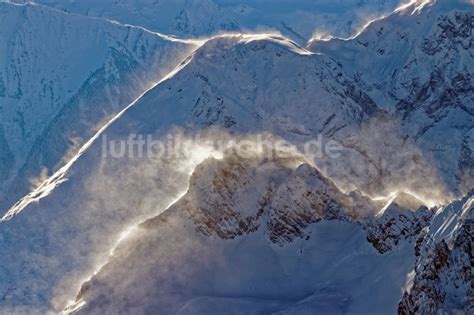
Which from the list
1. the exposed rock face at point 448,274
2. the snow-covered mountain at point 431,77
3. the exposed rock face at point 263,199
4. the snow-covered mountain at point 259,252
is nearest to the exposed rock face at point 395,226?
the snow-covered mountain at point 259,252

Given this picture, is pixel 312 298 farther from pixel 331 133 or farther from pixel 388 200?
pixel 331 133

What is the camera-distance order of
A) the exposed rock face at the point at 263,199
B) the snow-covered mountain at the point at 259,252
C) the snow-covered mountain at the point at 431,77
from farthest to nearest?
the snow-covered mountain at the point at 431,77 → the exposed rock face at the point at 263,199 → the snow-covered mountain at the point at 259,252

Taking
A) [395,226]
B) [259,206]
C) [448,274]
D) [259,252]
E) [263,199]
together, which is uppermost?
[448,274]

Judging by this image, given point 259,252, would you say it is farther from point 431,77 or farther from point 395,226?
point 431,77

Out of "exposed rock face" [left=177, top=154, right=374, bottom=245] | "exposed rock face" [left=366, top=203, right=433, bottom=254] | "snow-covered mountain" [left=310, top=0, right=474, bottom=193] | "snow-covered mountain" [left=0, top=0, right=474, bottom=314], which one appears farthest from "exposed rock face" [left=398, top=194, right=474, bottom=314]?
"snow-covered mountain" [left=310, top=0, right=474, bottom=193]

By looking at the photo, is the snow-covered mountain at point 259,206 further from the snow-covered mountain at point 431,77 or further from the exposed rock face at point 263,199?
the snow-covered mountain at point 431,77

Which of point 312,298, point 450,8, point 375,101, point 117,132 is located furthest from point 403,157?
point 312,298

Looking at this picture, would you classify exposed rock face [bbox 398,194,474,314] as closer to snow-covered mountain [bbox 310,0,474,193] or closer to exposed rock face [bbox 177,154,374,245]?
exposed rock face [bbox 177,154,374,245]

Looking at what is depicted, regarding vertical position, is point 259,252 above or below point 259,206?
below

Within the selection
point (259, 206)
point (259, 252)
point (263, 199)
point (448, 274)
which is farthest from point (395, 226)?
point (448, 274)
